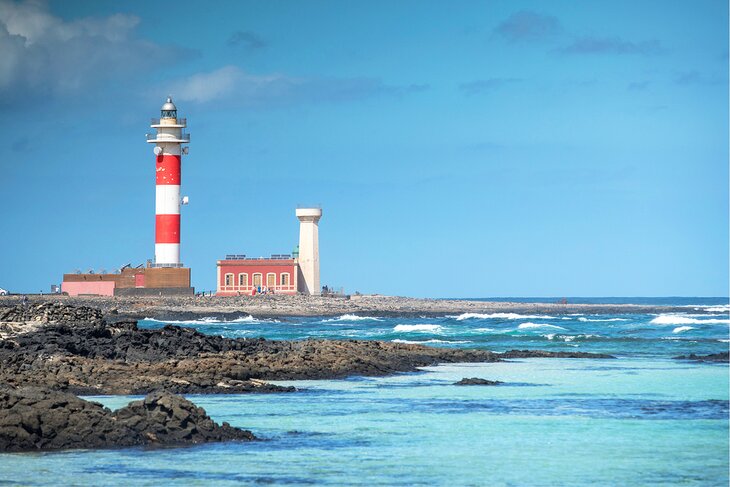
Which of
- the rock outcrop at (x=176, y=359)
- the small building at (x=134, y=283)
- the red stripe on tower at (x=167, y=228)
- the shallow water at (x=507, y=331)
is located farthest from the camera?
the small building at (x=134, y=283)

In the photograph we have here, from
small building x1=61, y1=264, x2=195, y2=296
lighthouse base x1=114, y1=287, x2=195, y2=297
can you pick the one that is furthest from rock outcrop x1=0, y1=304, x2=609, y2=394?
lighthouse base x1=114, y1=287, x2=195, y2=297

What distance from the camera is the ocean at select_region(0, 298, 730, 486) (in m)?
11.8

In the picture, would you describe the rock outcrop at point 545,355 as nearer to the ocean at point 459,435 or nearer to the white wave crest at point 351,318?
the ocean at point 459,435

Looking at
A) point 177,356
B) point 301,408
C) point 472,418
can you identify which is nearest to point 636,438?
point 472,418

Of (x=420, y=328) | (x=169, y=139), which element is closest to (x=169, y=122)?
(x=169, y=139)

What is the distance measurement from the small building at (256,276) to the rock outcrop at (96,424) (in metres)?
52.8

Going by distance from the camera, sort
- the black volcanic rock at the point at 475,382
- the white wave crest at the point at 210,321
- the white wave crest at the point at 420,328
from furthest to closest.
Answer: the white wave crest at the point at 210,321
the white wave crest at the point at 420,328
the black volcanic rock at the point at 475,382

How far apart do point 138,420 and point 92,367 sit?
7339mm

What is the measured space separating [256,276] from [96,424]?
53.8 meters

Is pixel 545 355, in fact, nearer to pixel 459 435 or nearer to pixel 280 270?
pixel 459 435

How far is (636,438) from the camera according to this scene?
14352mm

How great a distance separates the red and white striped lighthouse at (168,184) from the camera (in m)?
56.6

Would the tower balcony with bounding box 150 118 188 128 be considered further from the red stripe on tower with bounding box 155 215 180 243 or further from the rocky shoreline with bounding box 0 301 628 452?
the rocky shoreline with bounding box 0 301 628 452

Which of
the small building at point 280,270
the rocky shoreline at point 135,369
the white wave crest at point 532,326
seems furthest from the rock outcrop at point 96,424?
the small building at point 280,270
